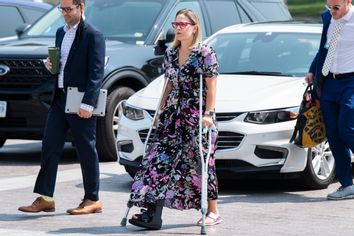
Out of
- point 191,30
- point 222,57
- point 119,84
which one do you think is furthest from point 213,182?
point 119,84

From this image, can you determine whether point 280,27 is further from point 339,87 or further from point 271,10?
point 271,10

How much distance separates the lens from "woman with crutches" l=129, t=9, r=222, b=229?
8.29 metres

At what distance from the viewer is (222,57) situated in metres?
11.4

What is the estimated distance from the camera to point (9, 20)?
15469 millimetres

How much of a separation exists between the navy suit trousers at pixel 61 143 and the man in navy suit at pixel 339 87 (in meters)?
2.16

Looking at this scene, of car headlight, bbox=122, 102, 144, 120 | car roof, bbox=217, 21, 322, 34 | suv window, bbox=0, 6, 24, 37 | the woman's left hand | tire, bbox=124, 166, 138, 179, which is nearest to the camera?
the woman's left hand

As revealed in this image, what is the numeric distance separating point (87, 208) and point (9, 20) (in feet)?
23.0

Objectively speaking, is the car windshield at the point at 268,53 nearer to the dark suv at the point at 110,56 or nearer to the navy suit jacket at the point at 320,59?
the navy suit jacket at the point at 320,59

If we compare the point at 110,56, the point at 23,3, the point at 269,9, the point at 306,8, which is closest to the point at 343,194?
the point at 110,56

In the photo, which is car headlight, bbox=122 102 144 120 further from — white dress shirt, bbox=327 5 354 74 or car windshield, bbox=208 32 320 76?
white dress shirt, bbox=327 5 354 74

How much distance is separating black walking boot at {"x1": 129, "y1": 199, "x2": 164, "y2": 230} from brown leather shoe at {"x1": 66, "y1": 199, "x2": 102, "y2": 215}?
0.81 meters

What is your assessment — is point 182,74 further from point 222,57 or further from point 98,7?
point 98,7

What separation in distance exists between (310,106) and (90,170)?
7.05ft

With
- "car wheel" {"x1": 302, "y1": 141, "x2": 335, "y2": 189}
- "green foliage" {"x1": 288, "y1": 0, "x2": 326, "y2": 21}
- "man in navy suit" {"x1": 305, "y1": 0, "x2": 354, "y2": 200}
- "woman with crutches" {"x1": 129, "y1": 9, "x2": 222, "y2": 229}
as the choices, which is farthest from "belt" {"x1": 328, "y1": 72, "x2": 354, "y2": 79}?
"green foliage" {"x1": 288, "y1": 0, "x2": 326, "y2": 21}
